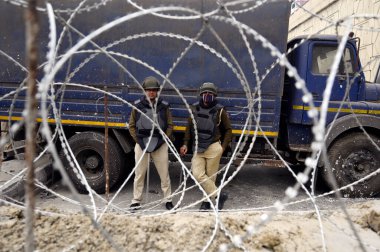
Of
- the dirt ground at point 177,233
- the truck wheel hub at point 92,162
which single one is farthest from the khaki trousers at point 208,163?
the truck wheel hub at point 92,162

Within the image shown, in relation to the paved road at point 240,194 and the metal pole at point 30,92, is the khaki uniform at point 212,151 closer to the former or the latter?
the paved road at point 240,194

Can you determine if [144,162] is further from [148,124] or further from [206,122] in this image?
[206,122]

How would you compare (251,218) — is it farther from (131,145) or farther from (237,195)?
(131,145)

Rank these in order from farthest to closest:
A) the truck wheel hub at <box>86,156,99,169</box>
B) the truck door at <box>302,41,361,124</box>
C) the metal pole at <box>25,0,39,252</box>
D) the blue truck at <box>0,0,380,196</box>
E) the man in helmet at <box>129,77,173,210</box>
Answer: the truck wheel hub at <box>86,156,99,169</box>, the truck door at <box>302,41,361,124</box>, the blue truck at <box>0,0,380,196</box>, the man in helmet at <box>129,77,173,210</box>, the metal pole at <box>25,0,39,252</box>

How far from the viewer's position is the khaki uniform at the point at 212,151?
4.49 metres

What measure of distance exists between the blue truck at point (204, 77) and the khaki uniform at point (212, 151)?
0.36m

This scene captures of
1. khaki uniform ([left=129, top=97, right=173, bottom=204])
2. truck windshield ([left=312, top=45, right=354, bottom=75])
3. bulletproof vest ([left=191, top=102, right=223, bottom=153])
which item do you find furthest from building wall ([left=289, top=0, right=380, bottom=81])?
khaki uniform ([left=129, top=97, right=173, bottom=204])

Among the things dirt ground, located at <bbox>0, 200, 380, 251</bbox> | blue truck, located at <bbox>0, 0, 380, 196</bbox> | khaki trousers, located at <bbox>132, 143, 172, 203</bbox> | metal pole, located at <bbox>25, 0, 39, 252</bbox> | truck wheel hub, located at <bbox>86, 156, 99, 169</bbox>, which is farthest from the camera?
truck wheel hub, located at <bbox>86, 156, 99, 169</bbox>

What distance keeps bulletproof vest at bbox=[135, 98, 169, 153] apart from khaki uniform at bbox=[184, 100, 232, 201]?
0.40m

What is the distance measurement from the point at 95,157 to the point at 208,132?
232 cm

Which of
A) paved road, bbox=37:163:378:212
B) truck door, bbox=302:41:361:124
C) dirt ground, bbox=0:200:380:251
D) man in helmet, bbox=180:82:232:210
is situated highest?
truck door, bbox=302:41:361:124

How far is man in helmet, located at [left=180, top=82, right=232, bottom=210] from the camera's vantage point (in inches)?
171

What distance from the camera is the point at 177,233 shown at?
9.58 feet

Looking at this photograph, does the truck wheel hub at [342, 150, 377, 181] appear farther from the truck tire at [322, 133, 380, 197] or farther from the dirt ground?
the dirt ground
